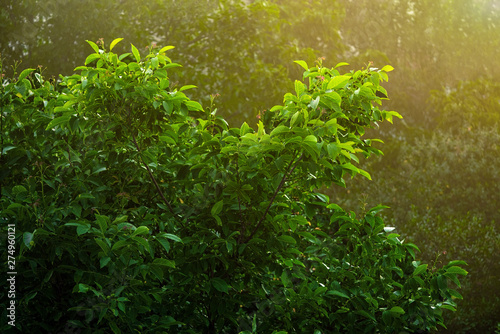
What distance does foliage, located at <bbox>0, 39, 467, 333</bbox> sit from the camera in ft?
8.71

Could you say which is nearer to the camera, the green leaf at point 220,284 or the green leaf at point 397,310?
the green leaf at point 220,284

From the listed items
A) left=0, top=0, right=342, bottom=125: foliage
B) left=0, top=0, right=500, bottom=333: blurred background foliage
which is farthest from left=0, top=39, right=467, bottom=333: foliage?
left=0, top=0, right=342, bottom=125: foliage

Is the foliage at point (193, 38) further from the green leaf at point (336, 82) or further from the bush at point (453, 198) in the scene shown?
the green leaf at point (336, 82)

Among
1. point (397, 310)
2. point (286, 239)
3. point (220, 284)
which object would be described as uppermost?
point (286, 239)

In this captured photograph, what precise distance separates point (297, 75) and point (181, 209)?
5.66 metres

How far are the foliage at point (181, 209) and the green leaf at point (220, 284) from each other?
0.6 inches

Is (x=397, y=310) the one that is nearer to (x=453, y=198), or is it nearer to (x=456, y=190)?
(x=453, y=198)

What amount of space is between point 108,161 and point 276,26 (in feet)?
18.4

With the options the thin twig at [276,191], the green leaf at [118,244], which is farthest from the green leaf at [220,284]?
the green leaf at [118,244]

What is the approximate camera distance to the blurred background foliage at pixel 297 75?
722cm

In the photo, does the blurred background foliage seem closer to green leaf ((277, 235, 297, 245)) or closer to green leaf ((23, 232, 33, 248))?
green leaf ((277, 235, 297, 245))

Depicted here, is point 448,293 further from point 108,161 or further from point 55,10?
point 55,10

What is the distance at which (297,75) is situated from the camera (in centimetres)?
837

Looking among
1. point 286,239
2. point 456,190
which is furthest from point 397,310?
point 456,190
